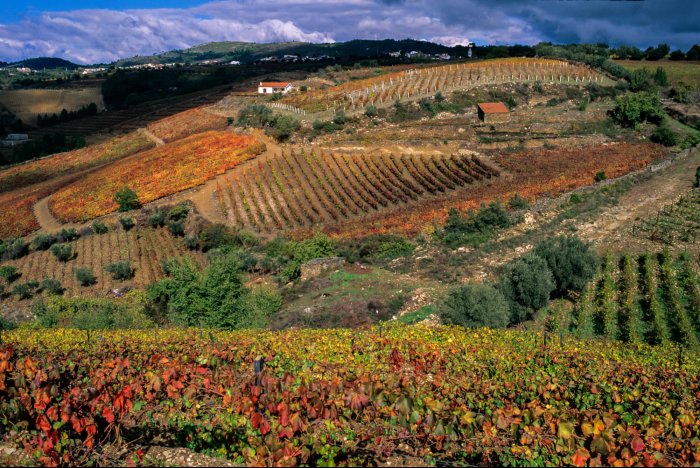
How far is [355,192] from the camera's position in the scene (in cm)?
4472

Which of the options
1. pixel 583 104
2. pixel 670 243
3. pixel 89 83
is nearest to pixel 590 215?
pixel 670 243

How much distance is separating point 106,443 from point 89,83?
181 m

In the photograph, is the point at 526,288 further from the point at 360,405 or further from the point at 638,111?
the point at 638,111

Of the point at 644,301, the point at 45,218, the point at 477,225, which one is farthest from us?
the point at 45,218

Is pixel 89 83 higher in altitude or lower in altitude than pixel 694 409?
higher

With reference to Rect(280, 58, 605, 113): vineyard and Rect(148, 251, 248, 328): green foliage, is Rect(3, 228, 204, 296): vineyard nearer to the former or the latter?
Rect(148, 251, 248, 328): green foliage

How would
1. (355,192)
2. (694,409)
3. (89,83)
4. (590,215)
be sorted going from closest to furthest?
1. (694,409)
2. (590,215)
3. (355,192)
4. (89,83)

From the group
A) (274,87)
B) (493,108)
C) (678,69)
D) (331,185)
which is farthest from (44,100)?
(678,69)

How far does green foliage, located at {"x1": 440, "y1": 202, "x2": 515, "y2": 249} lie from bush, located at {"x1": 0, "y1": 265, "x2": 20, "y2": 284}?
29.7m

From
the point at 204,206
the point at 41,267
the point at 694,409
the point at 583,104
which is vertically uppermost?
the point at 583,104

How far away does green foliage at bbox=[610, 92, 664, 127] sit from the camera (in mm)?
54688

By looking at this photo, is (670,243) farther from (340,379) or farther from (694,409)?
(340,379)

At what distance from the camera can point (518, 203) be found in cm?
3528

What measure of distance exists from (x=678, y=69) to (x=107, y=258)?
274 ft
